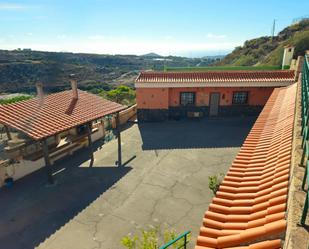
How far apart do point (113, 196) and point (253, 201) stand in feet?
27.3

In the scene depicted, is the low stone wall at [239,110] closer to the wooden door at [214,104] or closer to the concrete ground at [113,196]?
the wooden door at [214,104]

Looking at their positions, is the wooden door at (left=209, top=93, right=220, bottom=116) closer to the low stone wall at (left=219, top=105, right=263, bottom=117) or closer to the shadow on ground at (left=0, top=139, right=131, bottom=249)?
the low stone wall at (left=219, top=105, right=263, bottom=117)

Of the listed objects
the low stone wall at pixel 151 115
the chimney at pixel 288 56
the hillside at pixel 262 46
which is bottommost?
the low stone wall at pixel 151 115

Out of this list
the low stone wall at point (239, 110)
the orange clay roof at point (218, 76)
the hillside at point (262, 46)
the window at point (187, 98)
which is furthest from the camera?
the hillside at point (262, 46)

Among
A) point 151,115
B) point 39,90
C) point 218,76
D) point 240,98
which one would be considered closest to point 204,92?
point 218,76

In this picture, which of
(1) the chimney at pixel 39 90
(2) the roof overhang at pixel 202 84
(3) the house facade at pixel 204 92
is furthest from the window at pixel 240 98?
(1) the chimney at pixel 39 90

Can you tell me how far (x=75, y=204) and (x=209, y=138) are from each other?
36.8ft

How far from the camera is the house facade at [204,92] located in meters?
21.8

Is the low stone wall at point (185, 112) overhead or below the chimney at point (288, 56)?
below

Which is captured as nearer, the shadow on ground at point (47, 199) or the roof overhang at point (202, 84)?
the shadow on ground at point (47, 199)

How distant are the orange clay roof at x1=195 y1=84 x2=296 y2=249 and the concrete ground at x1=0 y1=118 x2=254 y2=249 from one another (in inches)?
170

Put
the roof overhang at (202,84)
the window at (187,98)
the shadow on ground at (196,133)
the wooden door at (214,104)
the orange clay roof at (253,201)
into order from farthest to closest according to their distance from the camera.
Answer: the wooden door at (214,104)
the window at (187,98)
the roof overhang at (202,84)
the shadow on ground at (196,133)
the orange clay roof at (253,201)

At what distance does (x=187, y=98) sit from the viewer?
2281 centimetres

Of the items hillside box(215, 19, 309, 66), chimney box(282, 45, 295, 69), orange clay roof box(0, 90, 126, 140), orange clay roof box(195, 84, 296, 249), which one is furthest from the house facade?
hillside box(215, 19, 309, 66)
